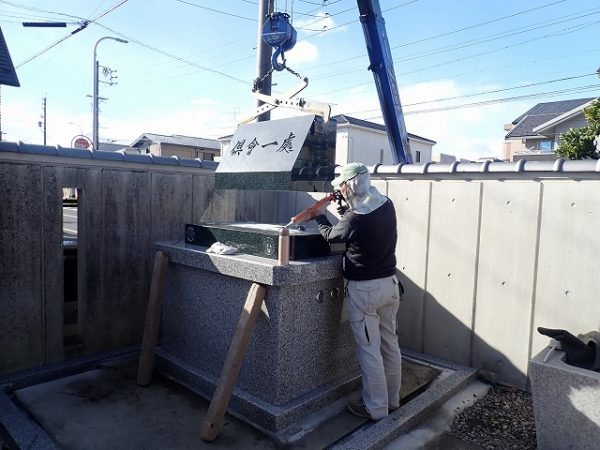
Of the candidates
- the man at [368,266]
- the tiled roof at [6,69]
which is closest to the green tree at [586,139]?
the man at [368,266]

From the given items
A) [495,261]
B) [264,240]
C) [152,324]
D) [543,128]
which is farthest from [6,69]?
[543,128]

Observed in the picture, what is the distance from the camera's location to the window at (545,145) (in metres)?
25.4

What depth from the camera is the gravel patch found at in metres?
3.25

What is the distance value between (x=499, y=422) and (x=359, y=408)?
119 cm

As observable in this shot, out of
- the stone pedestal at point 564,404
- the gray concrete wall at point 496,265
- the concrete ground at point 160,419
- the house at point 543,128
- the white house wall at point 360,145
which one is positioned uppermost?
the house at point 543,128

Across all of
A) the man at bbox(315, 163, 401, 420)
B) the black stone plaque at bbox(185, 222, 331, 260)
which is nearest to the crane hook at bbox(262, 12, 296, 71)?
the black stone plaque at bbox(185, 222, 331, 260)

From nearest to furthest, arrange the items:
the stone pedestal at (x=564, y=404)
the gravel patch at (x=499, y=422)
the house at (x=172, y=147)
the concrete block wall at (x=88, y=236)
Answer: the stone pedestal at (x=564, y=404) → the gravel patch at (x=499, y=422) → the concrete block wall at (x=88, y=236) → the house at (x=172, y=147)

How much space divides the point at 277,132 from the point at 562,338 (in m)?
3.13

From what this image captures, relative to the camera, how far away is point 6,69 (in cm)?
539

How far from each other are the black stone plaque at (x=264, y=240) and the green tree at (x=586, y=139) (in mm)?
9905

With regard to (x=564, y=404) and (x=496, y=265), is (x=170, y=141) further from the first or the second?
(x=564, y=404)

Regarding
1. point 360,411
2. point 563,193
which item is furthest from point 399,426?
point 563,193

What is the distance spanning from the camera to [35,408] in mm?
3514

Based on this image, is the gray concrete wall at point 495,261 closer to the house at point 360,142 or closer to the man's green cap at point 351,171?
the man's green cap at point 351,171
